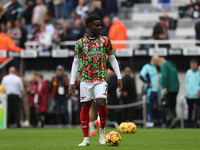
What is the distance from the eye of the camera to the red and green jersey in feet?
34.0

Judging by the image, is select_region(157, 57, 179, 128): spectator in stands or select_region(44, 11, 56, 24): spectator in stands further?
select_region(44, 11, 56, 24): spectator in stands

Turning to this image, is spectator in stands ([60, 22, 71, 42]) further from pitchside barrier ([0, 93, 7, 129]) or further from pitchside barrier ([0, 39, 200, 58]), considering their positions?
pitchside barrier ([0, 93, 7, 129])

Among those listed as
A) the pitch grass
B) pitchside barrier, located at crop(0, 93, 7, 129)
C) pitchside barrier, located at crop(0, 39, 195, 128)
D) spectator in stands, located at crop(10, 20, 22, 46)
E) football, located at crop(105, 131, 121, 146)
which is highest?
spectator in stands, located at crop(10, 20, 22, 46)

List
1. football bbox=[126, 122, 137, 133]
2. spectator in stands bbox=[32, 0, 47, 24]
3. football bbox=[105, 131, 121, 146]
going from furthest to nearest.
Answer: spectator in stands bbox=[32, 0, 47, 24], football bbox=[126, 122, 137, 133], football bbox=[105, 131, 121, 146]

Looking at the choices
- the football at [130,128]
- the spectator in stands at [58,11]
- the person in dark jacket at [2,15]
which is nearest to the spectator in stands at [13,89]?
the person in dark jacket at [2,15]

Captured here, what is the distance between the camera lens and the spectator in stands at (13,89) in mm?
22281

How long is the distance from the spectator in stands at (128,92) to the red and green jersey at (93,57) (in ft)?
33.8

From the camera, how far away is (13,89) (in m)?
22.4

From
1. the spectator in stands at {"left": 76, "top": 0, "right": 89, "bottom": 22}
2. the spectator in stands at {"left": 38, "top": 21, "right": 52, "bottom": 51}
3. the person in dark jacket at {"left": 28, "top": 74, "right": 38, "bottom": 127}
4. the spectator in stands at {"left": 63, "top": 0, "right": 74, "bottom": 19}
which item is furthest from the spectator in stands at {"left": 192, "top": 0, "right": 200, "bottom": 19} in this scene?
the person in dark jacket at {"left": 28, "top": 74, "right": 38, "bottom": 127}

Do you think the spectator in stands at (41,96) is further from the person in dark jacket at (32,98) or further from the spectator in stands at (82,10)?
the spectator in stands at (82,10)

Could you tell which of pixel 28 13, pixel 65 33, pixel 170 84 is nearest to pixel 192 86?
pixel 170 84

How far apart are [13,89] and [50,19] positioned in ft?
22.5

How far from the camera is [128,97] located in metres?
21.3

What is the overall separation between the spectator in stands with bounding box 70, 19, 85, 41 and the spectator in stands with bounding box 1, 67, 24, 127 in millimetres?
3046
